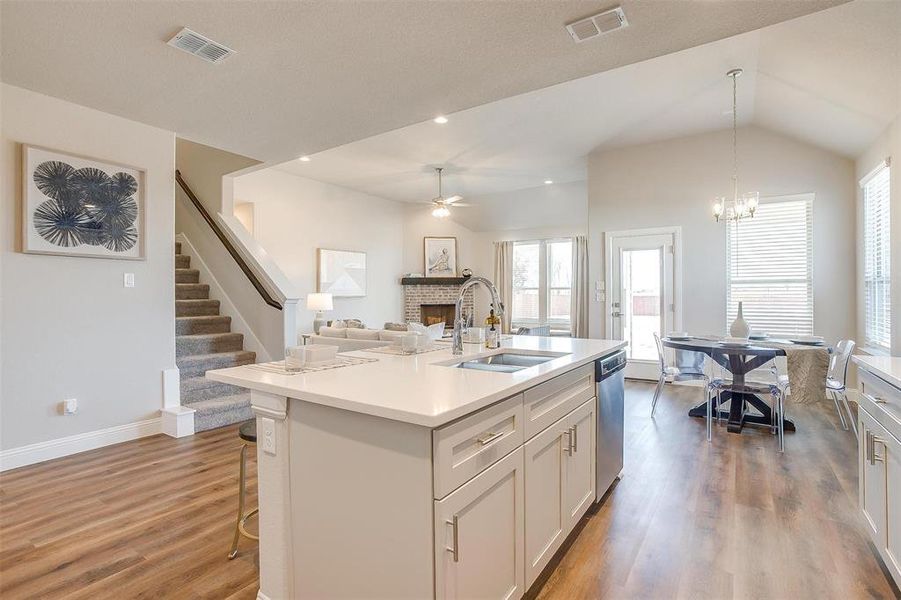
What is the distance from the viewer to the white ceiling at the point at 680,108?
133 inches

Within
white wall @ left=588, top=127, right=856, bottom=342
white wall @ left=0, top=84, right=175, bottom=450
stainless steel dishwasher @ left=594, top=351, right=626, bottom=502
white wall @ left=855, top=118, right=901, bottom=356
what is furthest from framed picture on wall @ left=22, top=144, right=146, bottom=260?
white wall @ left=855, top=118, right=901, bottom=356

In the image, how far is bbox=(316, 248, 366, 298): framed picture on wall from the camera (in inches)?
295

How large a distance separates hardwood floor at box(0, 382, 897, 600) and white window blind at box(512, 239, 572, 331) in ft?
18.4

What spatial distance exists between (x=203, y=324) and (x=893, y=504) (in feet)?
18.7

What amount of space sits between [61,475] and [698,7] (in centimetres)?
462

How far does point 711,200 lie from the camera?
5.71 metres

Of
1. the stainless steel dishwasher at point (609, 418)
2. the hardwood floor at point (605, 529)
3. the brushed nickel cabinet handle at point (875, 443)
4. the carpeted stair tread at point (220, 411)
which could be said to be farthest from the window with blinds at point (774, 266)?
the carpeted stair tread at point (220, 411)

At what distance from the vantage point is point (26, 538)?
7.32 feet

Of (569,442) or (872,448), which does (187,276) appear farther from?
(872,448)

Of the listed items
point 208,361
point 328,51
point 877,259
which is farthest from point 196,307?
point 877,259

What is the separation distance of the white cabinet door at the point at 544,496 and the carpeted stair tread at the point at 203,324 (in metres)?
4.49

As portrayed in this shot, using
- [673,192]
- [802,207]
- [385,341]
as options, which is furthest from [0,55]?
[802,207]

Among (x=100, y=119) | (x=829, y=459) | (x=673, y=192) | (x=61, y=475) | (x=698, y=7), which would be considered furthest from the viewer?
(x=673, y=192)

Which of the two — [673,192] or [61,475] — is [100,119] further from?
[673,192]
